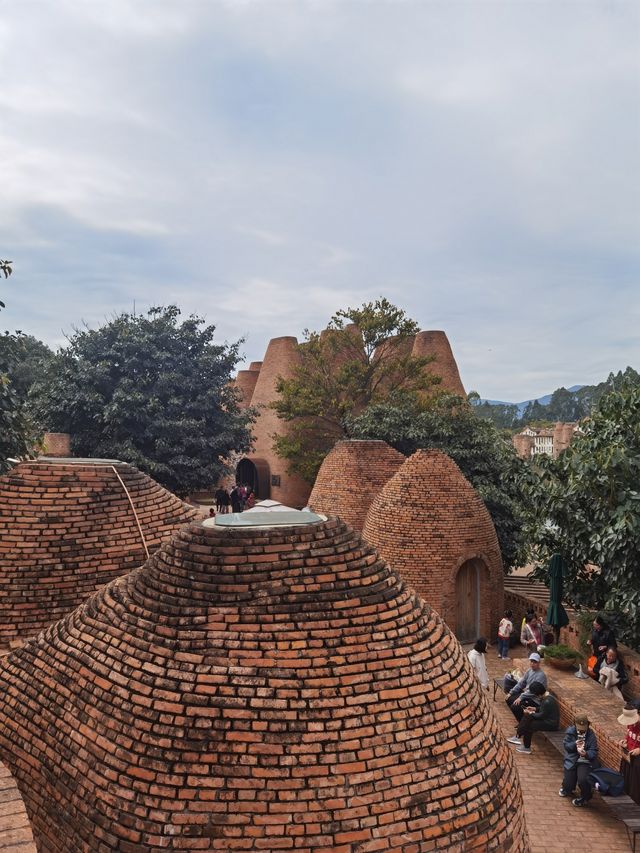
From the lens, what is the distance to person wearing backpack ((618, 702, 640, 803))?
21.8 feet

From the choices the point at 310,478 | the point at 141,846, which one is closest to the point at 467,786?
the point at 141,846

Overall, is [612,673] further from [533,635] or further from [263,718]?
[263,718]

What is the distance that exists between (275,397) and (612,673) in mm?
22405

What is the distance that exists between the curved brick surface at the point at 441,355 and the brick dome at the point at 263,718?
2348 cm

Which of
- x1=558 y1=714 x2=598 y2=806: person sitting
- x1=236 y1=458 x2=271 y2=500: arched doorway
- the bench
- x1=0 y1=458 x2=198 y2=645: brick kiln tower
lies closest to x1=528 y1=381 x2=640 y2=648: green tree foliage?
x1=558 y1=714 x2=598 y2=806: person sitting

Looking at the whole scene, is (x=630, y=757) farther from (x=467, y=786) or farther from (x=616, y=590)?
(x=467, y=786)

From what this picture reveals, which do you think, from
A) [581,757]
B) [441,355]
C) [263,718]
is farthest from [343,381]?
[263,718]

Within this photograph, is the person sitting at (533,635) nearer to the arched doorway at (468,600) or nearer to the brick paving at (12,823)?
the arched doorway at (468,600)

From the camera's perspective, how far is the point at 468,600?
12609 mm

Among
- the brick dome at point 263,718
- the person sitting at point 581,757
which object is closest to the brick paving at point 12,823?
the brick dome at point 263,718

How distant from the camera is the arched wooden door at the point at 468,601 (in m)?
12.5

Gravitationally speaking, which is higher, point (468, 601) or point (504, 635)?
point (468, 601)

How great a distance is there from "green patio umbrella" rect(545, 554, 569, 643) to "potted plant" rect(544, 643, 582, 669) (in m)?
0.84

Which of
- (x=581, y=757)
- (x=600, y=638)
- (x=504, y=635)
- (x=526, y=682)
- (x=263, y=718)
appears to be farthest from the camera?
(x=504, y=635)
